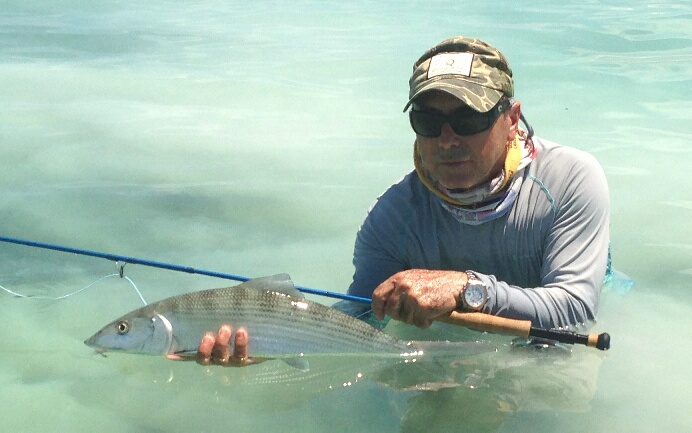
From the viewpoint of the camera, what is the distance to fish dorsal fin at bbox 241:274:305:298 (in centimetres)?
383

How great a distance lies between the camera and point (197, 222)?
6.66 m

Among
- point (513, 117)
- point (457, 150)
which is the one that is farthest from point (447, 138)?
point (513, 117)

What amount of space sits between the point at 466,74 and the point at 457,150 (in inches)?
13.1

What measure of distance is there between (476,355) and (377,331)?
22.8 inches

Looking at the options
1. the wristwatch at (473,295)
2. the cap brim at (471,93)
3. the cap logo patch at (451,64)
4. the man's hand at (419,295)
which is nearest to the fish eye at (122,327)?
A: the man's hand at (419,295)

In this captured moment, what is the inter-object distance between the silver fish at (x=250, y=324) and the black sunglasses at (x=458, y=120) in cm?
91

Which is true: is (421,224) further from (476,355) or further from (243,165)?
(243,165)

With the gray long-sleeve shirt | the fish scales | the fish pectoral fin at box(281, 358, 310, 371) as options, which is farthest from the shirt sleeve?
the fish pectoral fin at box(281, 358, 310, 371)

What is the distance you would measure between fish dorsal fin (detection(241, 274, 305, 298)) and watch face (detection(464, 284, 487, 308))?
752 mm

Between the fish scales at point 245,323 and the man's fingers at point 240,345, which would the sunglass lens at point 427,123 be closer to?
the fish scales at point 245,323

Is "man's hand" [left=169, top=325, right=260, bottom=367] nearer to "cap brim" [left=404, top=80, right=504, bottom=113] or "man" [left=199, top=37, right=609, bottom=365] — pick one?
"man" [left=199, top=37, right=609, bottom=365]

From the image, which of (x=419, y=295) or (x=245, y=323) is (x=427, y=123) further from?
(x=245, y=323)

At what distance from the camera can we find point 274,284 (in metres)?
3.86

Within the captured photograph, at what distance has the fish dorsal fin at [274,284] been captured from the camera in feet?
12.6
